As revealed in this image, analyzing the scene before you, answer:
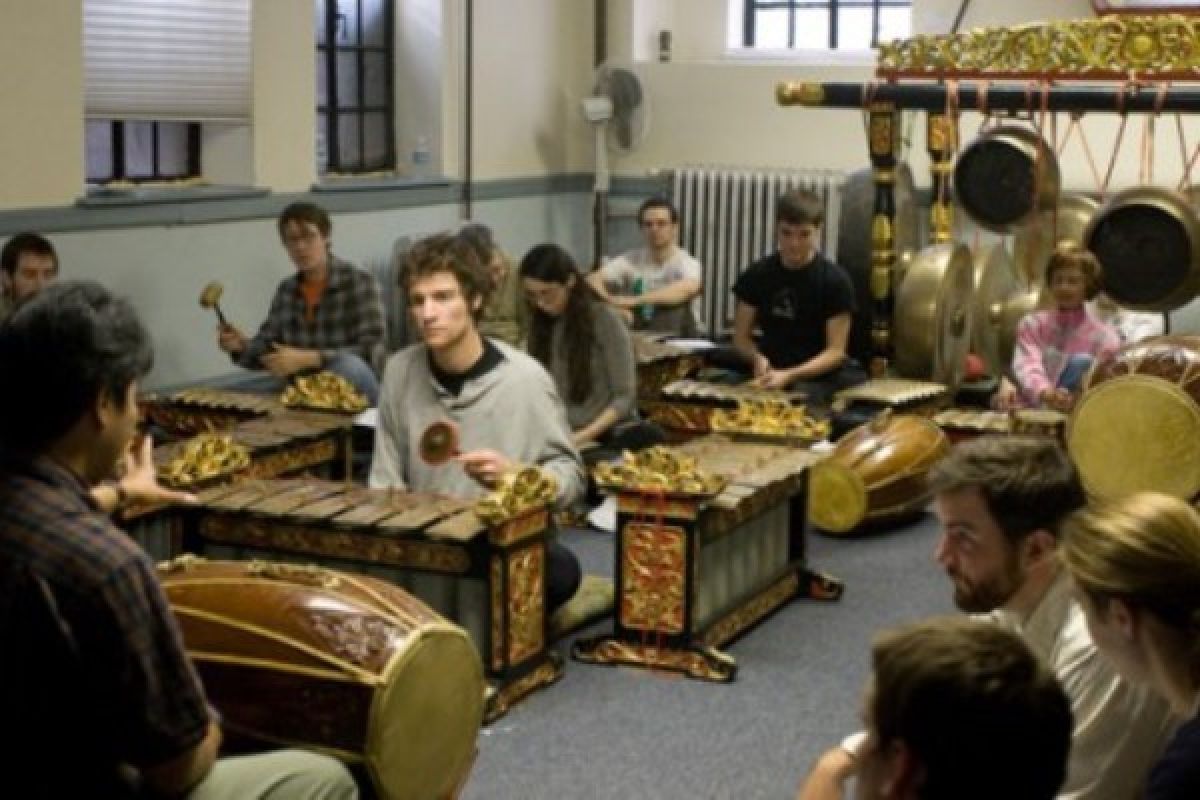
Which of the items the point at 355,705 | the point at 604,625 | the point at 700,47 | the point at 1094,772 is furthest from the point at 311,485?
the point at 700,47

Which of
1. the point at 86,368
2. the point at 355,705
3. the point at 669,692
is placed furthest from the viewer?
the point at 669,692

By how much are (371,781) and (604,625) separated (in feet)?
6.51

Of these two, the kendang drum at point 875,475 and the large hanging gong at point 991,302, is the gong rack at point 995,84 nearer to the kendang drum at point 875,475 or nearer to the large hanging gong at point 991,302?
the large hanging gong at point 991,302

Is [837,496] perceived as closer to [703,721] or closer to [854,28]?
[703,721]

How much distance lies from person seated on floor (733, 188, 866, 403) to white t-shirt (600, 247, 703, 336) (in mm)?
813

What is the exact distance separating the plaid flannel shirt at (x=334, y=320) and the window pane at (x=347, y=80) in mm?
1930

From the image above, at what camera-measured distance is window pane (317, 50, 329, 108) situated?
8305mm

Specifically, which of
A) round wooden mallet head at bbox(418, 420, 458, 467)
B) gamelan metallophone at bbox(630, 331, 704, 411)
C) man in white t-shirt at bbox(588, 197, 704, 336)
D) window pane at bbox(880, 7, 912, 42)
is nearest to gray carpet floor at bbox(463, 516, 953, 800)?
round wooden mallet head at bbox(418, 420, 458, 467)

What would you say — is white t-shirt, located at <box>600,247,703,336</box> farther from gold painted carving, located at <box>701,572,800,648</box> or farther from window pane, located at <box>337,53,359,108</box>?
gold painted carving, located at <box>701,572,800,648</box>

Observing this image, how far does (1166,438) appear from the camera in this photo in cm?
521

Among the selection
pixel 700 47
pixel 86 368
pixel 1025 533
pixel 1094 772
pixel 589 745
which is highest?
pixel 700 47

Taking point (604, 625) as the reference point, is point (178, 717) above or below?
above

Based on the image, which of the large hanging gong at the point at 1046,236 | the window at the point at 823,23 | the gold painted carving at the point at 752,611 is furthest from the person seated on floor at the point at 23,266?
the window at the point at 823,23

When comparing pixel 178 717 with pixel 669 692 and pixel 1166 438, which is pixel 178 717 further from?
pixel 1166 438
